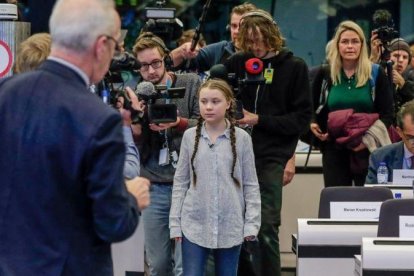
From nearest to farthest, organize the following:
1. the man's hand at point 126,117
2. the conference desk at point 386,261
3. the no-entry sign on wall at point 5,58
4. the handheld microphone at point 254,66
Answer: the man's hand at point 126,117 < the conference desk at point 386,261 < the no-entry sign on wall at point 5,58 < the handheld microphone at point 254,66

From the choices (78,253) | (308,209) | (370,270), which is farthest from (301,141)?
(78,253)

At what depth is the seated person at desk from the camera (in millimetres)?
7910

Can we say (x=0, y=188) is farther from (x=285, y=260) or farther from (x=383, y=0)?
(x=383, y=0)

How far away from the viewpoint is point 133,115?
195 inches

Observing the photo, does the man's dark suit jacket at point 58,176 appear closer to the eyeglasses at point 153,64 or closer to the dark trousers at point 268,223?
the eyeglasses at point 153,64

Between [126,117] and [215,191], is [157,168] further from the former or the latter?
[126,117]

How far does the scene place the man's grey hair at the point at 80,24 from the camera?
390cm

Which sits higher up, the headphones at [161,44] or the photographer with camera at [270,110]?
the headphones at [161,44]

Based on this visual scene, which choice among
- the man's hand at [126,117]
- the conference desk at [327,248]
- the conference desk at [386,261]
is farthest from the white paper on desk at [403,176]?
the man's hand at [126,117]

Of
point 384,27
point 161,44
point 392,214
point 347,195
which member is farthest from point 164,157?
point 384,27

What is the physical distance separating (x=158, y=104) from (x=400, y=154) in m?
1.79

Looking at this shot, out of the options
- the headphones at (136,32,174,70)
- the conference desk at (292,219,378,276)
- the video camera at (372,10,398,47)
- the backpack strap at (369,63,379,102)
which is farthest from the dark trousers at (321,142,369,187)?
the conference desk at (292,219,378,276)

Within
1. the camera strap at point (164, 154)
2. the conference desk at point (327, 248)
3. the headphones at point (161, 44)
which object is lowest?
the conference desk at point (327, 248)

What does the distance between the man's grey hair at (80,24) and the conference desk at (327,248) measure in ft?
8.87
